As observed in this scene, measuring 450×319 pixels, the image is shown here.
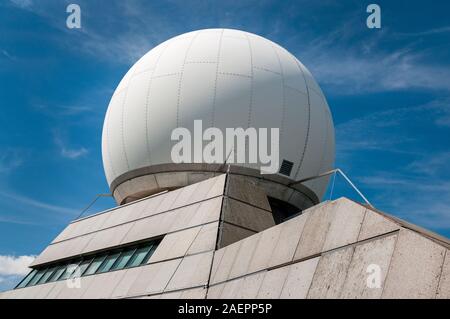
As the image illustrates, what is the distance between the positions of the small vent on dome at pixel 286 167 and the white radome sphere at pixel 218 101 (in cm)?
15

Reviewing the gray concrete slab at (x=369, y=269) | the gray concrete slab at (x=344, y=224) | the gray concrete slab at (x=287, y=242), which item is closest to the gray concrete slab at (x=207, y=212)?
the gray concrete slab at (x=287, y=242)

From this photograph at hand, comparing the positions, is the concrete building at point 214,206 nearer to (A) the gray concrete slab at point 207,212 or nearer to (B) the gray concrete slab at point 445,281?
(A) the gray concrete slab at point 207,212

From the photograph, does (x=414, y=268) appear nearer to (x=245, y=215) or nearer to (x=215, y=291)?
(x=215, y=291)

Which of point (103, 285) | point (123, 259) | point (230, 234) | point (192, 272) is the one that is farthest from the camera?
point (123, 259)

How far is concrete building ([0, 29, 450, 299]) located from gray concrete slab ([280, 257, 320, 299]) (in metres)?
0.02

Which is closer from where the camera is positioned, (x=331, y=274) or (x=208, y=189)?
(x=331, y=274)

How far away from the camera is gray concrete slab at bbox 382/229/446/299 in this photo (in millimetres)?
5711

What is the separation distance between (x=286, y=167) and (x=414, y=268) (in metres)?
8.91

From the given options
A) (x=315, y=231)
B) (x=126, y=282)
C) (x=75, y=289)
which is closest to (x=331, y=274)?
(x=315, y=231)

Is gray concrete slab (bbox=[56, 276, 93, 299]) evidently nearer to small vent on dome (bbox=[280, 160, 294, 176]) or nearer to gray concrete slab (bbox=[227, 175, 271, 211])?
gray concrete slab (bbox=[227, 175, 271, 211])

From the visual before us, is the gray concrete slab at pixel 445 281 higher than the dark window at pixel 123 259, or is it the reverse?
the dark window at pixel 123 259

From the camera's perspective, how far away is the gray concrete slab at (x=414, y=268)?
5.71 m

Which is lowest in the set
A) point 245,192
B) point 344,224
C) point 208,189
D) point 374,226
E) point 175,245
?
point 374,226

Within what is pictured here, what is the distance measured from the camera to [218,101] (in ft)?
46.8
